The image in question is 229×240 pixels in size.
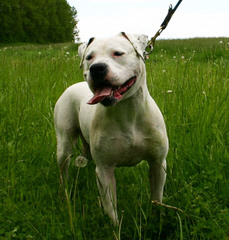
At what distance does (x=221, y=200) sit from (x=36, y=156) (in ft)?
6.29

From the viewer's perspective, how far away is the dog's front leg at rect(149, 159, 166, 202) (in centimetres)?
256

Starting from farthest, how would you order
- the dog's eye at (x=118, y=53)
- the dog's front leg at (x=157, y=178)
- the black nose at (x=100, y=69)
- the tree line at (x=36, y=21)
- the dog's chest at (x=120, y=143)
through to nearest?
1. the tree line at (x=36, y=21)
2. the dog's front leg at (x=157, y=178)
3. the dog's chest at (x=120, y=143)
4. the dog's eye at (x=118, y=53)
5. the black nose at (x=100, y=69)

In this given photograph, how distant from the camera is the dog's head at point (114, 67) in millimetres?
2010

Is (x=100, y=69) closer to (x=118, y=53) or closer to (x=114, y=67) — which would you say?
(x=114, y=67)

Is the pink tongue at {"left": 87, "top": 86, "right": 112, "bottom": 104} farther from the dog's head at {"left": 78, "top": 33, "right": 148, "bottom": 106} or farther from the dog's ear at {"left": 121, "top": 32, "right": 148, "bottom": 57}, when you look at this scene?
the dog's ear at {"left": 121, "top": 32, "right": 148, "bottom": 57}

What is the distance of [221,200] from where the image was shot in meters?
2.48

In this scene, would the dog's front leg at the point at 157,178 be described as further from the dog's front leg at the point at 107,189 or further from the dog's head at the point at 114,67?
the dog's head at the point at 114,67

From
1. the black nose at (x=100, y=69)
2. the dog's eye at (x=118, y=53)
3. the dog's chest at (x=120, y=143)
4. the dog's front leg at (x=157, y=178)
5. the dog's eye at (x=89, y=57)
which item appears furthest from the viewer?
the dog's front leg at (x=157, y=178)

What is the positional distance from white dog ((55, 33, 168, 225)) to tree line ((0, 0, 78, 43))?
42.0 metres

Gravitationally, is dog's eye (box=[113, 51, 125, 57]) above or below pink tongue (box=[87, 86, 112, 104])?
above

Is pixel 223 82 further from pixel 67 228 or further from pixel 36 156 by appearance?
pixel 67 228

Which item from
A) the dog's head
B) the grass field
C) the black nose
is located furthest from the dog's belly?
the black nose

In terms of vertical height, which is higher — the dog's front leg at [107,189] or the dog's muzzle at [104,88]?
the dog's muzzle at [104,88]

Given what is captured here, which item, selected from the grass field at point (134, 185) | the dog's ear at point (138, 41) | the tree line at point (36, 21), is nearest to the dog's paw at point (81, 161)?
the grass field at point (134, 185)
